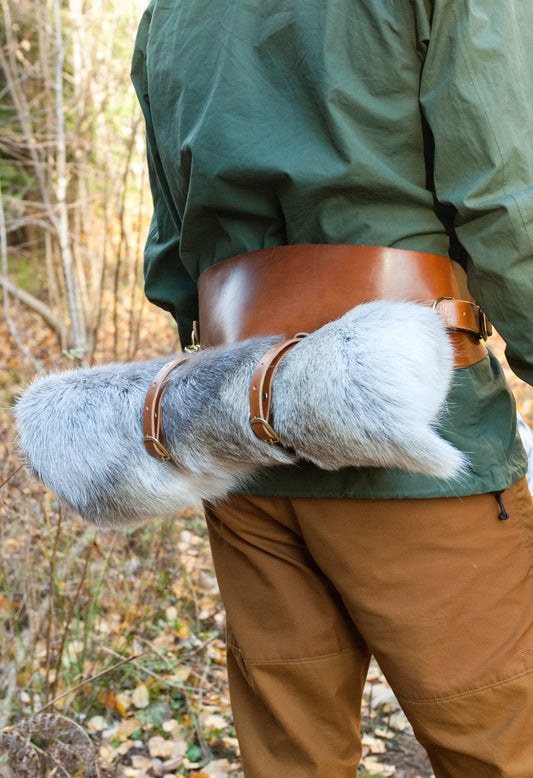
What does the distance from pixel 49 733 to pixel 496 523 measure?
4.56 feet

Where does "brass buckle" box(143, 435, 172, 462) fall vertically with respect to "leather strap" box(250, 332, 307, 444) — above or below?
below

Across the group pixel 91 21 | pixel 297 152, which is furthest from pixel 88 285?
pixel 297 152

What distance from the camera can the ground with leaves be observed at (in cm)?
227

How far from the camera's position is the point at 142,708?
2.70 metres

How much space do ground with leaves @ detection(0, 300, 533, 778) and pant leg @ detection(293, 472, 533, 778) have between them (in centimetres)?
108

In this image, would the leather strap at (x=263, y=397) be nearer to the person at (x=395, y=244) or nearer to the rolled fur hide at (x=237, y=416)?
the rolled fur hide at (x=237, y=416)

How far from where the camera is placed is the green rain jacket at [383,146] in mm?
1165

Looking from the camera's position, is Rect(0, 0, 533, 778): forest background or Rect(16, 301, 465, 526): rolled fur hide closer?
Rect(16, 301, 465, 526): rolled fur hide

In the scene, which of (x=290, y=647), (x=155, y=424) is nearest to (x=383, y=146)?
(x=155, y=424)


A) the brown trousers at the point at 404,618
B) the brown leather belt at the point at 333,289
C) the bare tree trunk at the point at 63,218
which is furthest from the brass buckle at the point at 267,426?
the bare tree trunk at the point at 63,218

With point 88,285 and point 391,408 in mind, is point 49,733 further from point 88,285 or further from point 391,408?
point 88,285

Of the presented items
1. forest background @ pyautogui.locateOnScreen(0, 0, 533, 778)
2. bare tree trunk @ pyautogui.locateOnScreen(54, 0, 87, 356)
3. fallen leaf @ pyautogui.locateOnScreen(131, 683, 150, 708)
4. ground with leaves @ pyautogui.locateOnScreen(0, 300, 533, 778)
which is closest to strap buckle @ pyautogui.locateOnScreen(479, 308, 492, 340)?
forest background @ pyautogui.locateOnScreen(0, 0, 533, 778)

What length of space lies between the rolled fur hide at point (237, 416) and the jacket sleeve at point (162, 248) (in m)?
0.38

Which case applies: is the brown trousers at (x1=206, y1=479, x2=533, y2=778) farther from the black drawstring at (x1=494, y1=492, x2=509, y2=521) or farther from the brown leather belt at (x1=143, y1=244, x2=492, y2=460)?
the brown leather belt at (x1=143, y1=244, x2=492, y2=460)
